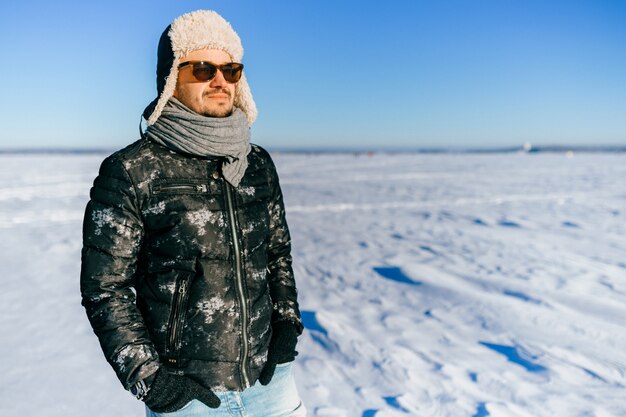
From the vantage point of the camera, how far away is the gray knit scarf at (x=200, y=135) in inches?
49.9

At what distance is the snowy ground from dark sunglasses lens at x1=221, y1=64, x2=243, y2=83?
5.97ft

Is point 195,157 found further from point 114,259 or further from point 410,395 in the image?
point 410,395

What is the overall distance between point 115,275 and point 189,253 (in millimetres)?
197

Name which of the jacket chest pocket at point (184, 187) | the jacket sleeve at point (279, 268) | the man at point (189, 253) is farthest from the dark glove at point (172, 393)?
the jacket chest pocket at point (184, 187)

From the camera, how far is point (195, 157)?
4.30 feet

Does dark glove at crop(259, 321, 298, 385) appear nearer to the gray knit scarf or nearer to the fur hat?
the gray knit scarf

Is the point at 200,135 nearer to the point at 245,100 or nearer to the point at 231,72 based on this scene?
the point at 231,72

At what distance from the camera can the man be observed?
1.16 m

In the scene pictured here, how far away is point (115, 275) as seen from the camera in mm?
1170

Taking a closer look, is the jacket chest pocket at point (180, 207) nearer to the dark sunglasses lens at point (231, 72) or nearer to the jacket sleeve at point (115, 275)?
the jacket sleeve at point (115, 275)

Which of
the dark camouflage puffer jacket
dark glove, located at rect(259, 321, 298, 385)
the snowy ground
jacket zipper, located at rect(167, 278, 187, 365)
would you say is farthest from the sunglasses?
the snowy ground

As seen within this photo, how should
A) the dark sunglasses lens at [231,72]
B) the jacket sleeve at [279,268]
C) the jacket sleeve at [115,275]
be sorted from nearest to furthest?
the jacket sleeve at [115,275], the dark sunglasses lens at [231,72], the jacket sleeve at [279,268]

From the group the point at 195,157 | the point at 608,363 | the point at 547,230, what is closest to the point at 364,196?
the point at 547,230

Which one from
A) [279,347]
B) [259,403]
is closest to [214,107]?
[279,347]
